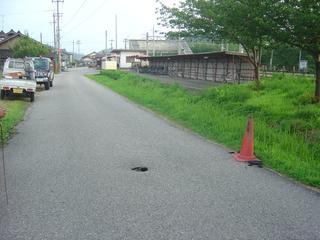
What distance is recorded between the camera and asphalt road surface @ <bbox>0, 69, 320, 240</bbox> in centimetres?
498

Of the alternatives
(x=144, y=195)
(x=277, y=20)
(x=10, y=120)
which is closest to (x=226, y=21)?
(x=277, y=20)

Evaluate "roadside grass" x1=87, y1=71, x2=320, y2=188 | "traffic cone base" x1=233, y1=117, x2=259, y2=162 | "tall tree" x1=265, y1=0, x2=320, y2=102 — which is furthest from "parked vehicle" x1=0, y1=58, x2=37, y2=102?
"traffic cone base" x1=233, y1=117, x2=259, y2=162

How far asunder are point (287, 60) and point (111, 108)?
146ft

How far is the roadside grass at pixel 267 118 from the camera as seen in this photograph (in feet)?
29.4

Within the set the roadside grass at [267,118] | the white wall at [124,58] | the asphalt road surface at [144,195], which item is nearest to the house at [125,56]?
Answer: the white wall at [124,58]

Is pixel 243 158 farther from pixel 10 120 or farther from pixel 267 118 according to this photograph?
pixel 10 120

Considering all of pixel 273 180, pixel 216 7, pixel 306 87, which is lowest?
Result: pixel 273 180

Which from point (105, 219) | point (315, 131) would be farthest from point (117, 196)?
point (315, 131)

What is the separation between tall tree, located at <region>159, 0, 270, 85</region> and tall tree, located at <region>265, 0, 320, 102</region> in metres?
0.38

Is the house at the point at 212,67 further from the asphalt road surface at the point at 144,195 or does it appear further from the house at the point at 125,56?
the house at the point at 125,56

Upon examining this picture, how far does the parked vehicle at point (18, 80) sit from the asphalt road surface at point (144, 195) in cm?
1142

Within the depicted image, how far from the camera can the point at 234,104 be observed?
689 inches

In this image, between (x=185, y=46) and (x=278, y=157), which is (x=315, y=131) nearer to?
(x=278, y=157)

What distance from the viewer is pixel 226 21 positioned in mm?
18375
